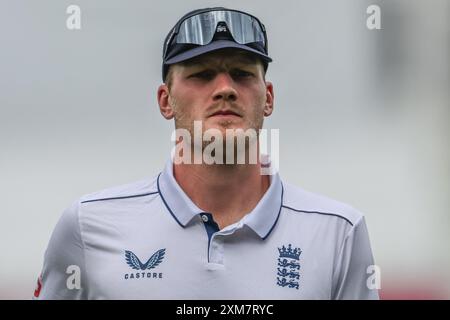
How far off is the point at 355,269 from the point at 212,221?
23.7 inches

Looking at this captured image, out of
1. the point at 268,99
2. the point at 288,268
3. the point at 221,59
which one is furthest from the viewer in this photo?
the point at 268,99

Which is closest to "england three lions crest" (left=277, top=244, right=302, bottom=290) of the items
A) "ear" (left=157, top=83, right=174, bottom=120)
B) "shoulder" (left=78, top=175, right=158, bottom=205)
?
"shoulder" (left=78, top=175, right=158, bottom=205)

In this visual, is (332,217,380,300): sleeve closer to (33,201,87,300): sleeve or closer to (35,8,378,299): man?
(35,8,378,299): man

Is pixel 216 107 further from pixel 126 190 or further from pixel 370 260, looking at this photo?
pixel 370 260

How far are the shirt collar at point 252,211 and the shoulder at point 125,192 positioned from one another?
43 mm

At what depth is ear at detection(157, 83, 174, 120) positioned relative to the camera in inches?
134

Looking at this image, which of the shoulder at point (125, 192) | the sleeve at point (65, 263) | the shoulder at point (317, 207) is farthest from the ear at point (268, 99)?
the sleeve at point (65, 263)

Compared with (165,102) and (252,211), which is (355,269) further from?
(165,102)

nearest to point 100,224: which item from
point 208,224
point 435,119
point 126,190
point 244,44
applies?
point 126,190

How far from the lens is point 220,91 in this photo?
3.15m

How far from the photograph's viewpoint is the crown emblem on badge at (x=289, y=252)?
3.13 meters

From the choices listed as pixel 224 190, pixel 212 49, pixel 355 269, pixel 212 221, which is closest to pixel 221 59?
pixel 212 49

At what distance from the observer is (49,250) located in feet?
11.1

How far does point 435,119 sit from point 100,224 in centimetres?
306
